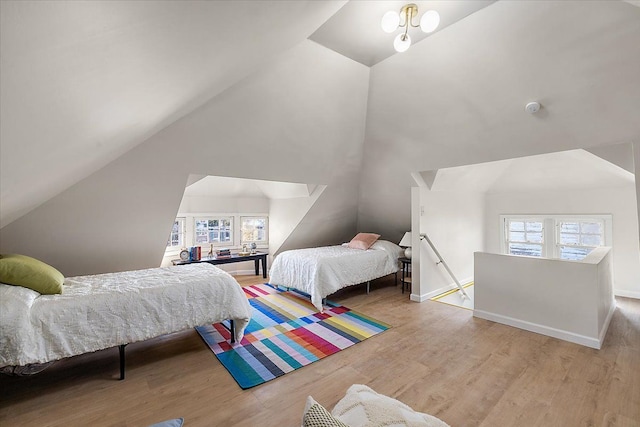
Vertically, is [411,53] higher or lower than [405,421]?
higher

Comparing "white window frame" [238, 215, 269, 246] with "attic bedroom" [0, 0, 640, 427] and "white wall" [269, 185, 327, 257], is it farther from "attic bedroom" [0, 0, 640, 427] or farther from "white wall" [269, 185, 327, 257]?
"attic bedroom" [0, 0, 640, 427]

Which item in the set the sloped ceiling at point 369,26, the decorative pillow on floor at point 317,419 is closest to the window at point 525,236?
the sloped ceiling at point 369,26

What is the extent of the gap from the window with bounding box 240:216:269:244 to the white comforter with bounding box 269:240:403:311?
1.59 m

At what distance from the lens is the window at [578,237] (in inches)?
173

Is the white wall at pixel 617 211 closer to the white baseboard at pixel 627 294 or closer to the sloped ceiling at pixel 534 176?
the white baseboard at pixel 627 294

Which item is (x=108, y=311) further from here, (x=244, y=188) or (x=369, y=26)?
(x=244, y=188)

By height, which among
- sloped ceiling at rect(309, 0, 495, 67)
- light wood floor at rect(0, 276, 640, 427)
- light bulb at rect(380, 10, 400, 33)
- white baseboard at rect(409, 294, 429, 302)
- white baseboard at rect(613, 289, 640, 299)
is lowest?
light wood floor at rect(0, 276, 640, 427)

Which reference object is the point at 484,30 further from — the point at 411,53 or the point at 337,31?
the point at 337,31

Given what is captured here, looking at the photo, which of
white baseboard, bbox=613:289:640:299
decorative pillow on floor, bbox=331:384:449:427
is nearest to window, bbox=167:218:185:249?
decorative pillow on floor, bbox=331:384:449:427

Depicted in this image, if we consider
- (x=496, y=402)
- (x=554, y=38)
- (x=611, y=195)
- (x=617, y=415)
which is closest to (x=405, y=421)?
(x=496, y=402)

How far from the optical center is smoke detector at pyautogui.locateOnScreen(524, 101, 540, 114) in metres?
2.43

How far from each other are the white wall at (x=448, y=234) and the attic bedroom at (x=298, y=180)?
0.06m

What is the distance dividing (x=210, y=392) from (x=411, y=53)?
3.43 metres

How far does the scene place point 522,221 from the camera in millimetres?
5172
